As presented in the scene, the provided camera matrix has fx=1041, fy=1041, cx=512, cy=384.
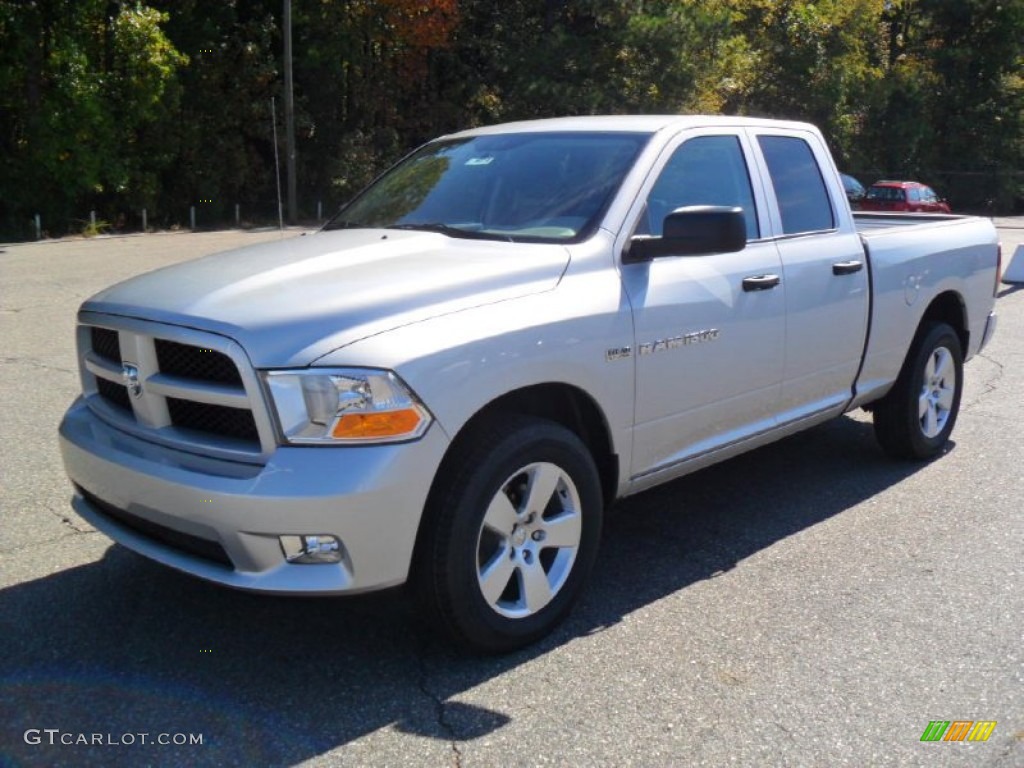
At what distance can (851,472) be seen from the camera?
19.6 ft

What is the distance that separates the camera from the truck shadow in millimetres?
3186

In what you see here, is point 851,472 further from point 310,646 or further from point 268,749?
point 268,749

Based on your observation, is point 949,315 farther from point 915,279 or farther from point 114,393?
point 114,393

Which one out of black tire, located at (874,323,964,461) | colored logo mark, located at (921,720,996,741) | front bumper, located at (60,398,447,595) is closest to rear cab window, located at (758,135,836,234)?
black tire, located at (874,323,964,461)

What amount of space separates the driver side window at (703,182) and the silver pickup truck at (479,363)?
1 centimetres

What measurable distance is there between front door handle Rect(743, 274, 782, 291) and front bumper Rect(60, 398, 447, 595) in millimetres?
1831

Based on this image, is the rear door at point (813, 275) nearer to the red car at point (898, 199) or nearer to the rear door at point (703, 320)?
the rear door at point (703, 320)

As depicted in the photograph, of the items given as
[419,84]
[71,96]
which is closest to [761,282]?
[71,96]

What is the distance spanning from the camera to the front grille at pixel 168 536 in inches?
132

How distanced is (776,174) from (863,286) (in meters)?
0.76

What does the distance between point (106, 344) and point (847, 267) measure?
3445 millimetres

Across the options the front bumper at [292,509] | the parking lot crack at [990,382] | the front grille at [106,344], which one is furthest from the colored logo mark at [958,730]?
the parking lot crack at [990,382]

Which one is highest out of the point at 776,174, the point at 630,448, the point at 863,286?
the point at 776,174

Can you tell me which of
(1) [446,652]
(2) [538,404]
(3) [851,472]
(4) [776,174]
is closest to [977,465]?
(3) [851,472]
